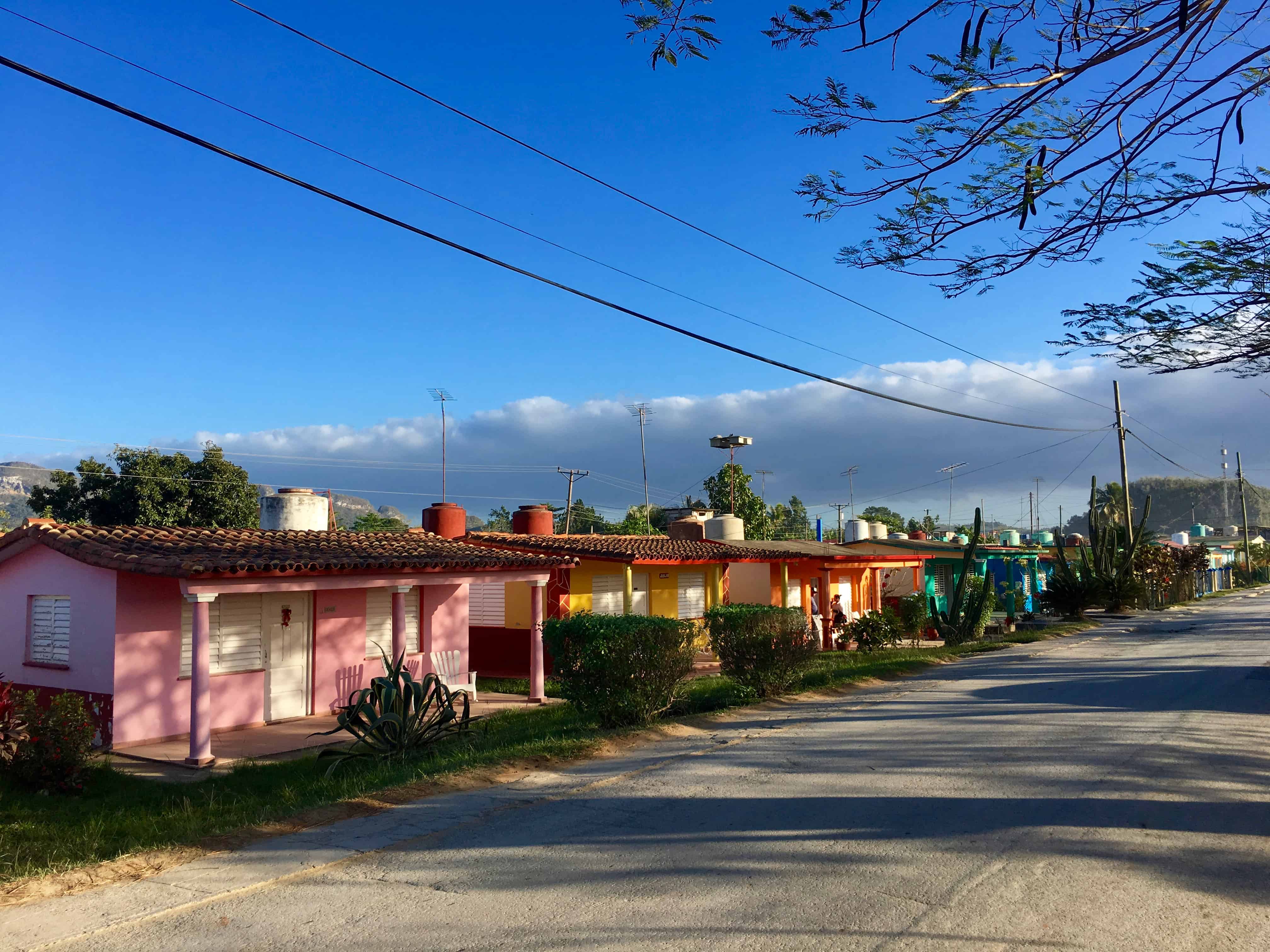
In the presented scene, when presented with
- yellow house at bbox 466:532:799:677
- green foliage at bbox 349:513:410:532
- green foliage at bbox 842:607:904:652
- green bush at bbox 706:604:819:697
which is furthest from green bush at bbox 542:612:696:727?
green foliage at bbox 349:513:410:532

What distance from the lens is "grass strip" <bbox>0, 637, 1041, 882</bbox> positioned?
23.1ft

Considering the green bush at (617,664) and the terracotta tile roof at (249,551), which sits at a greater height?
the terracotta tile roof at (249,551)

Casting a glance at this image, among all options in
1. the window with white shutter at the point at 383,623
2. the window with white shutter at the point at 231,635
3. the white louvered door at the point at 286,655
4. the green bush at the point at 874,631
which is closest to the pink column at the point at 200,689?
the window with white shutter at the point at 231,635

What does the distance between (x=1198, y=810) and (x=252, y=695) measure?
12444mm

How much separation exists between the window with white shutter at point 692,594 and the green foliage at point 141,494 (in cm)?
2355

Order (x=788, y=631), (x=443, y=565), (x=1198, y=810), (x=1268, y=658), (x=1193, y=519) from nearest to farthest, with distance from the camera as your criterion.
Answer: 1. (x=1198, y=810)
2. (x=788, y=631)
3. (x=443, y=565)
4. (x=1268, y=658)
5. (x=1193, y=519)

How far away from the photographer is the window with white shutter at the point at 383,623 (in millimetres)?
16250

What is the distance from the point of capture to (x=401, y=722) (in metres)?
10.8

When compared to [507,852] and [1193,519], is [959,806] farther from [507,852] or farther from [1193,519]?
[1193,519]

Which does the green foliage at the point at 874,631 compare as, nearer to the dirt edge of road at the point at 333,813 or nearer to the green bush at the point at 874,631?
the green bush at the point at 874,631

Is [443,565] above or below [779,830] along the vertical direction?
above

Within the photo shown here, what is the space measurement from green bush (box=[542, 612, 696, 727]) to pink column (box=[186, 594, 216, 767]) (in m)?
4.29

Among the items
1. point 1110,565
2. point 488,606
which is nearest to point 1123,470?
Result: point 1110,565

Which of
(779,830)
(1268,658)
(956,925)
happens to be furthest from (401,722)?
(1268,658)
